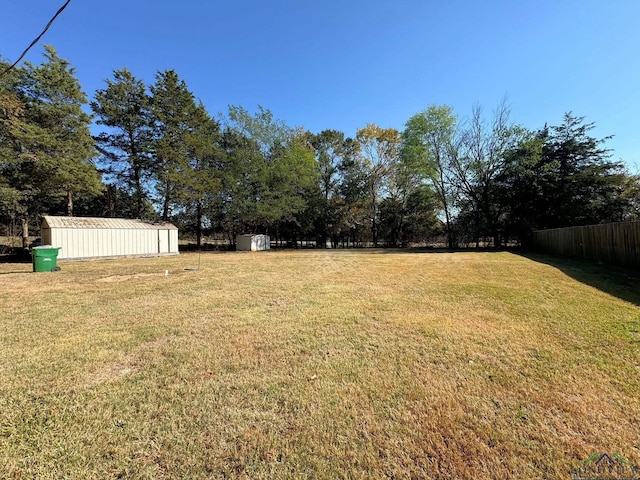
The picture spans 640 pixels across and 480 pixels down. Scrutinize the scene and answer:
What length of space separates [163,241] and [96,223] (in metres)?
3.73

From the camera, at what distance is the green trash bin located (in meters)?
9.51

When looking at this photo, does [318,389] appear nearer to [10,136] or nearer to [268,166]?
[10,136]

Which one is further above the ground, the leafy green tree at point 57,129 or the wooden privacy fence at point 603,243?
the leafy green tree at point 57,129

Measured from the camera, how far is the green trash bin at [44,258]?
9.51 metres

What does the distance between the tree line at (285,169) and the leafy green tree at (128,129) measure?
0.08 m

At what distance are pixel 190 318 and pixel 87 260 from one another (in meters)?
13.2

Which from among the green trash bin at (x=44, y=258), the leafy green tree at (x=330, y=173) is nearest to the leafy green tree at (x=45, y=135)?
the green trash bin at (x=44, y=258)

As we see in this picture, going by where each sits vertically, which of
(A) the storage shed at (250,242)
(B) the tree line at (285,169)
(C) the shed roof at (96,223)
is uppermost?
(B) the tree line at (285,169)

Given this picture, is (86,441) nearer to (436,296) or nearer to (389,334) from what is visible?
(389,334)

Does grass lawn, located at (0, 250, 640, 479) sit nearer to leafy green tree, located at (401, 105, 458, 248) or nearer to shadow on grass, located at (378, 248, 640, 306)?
shadow on grass, located at (378, 248, 640, 306)

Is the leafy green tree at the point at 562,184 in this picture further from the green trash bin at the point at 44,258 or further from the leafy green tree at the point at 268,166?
the green trash bin at the point at 44,258

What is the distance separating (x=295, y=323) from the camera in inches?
164

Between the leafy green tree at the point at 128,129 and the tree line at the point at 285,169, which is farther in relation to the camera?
the leafy green tree at the point at 128,129

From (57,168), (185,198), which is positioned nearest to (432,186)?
(185,198)
